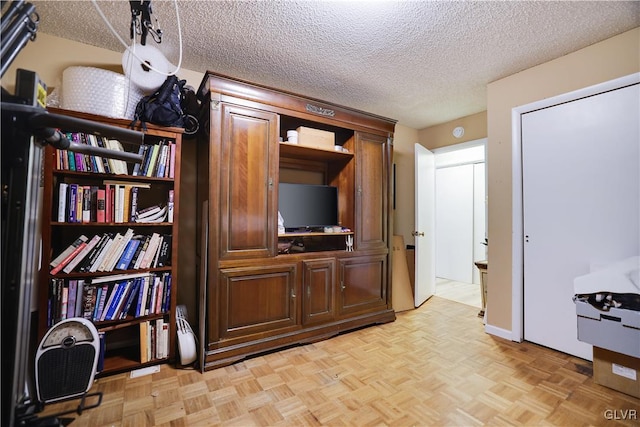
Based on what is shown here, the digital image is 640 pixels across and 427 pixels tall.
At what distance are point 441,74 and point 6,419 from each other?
3269 millimetres

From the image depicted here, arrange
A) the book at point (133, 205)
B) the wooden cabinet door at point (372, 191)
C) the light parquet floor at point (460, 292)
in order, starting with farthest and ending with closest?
1. the light parquet floor at point (460, 292)
2. the wooden cabinet door at point (372, 191)
3. the book at point (133, 205)

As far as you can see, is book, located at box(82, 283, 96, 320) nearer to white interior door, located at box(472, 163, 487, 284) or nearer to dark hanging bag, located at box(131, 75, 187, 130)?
dark hanging bag, located at box(131, 75, 187, 130)

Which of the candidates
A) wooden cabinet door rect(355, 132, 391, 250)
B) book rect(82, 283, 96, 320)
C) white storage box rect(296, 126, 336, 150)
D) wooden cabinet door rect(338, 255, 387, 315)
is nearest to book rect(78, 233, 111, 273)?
book rect(82, 283, 96, 320)

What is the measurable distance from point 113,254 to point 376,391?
6.45ft

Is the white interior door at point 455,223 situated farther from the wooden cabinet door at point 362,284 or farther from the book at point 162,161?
the book at point 162,161

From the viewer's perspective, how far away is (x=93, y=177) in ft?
6.82

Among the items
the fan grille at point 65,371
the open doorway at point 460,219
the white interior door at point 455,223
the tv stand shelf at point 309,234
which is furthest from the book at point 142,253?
the white interior door at point 455,223

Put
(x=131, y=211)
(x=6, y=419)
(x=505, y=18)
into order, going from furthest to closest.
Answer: (x=131, y=211) → (x=505, y=18) → (x=6, y=419)

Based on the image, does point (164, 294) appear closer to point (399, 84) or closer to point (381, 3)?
point (381, 3)

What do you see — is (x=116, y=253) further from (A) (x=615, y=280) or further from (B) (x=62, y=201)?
(A) (x=615, y=280)

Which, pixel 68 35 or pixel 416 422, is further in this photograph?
pixel 68 35

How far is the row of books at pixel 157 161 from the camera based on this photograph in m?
2.10

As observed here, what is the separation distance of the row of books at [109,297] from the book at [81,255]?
0.26 feet

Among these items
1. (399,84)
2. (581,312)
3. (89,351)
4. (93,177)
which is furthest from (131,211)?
(581,312)
